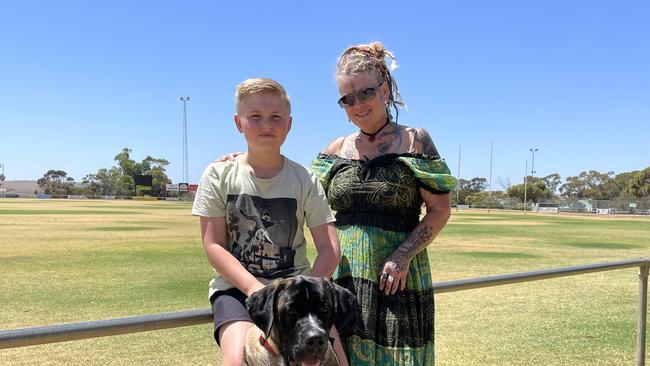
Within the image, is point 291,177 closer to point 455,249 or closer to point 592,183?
point 455,249

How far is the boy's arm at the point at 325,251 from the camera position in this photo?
268 cm

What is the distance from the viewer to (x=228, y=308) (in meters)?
2.51

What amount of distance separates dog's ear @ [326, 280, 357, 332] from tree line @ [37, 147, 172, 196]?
14872 centimetres

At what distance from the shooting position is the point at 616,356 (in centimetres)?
705

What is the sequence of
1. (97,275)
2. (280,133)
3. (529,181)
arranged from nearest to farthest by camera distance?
(280,133), (97,275), (529,181)

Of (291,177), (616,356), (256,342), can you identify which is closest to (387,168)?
(291,177)

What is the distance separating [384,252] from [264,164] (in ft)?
2.88

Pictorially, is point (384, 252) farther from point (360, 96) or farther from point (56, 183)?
point (56, 183)

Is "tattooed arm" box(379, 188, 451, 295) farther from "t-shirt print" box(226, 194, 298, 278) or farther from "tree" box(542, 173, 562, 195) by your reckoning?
"tree" box(542, 173, 562, 195)

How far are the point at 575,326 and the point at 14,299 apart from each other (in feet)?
34.8

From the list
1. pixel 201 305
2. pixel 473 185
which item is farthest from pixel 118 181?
pixel 201 305

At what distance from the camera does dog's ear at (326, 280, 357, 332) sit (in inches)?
92.0

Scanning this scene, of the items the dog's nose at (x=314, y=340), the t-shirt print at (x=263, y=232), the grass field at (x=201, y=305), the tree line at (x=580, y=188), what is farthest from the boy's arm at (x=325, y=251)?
the tree line at (x=580, y=188)

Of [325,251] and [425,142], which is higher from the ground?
[425,142]
